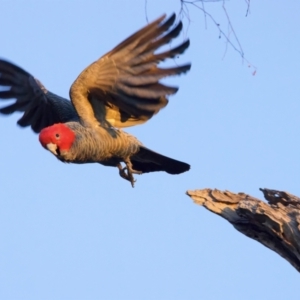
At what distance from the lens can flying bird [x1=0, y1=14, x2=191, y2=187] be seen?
7.16 m

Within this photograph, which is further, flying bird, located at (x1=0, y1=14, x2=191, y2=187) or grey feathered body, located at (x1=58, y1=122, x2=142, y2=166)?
grey feathered body, located at (x1=58, y1=122, x2=142, y2=166)

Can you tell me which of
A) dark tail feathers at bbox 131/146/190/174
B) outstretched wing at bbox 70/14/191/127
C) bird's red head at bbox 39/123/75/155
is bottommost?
bird's red head at bbox 39/123/75/155

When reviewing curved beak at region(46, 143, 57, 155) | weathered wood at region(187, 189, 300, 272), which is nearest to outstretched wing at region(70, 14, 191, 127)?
curved beak at region(46, 143, 57, 155)

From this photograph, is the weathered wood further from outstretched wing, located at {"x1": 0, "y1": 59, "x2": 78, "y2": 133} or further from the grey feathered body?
outstretched wing, located at {"x1": 0, "y1": 59, "x2": 78, "y2": 133}

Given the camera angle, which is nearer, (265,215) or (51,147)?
(265,215)

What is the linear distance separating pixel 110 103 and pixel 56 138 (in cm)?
92

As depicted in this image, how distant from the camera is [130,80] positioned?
7.44m

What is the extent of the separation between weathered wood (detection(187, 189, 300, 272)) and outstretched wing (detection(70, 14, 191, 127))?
1619 mm

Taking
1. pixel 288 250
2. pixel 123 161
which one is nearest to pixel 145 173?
pixel 123 161

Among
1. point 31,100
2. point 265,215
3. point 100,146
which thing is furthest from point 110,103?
point 265,215

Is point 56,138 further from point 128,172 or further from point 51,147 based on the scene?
point 128,172

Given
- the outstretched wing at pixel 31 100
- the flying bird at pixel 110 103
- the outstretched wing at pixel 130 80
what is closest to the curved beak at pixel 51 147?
the flying bird at pixel 110 103

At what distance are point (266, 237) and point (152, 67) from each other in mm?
2286

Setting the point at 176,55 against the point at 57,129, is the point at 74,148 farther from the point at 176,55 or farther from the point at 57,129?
the point at 176,55
